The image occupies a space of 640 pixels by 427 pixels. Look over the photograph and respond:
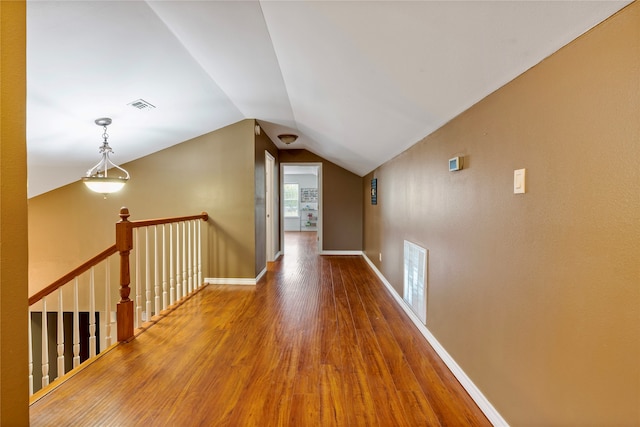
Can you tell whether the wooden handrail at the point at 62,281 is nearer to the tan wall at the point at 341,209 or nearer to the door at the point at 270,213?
the door at the point at 270,213

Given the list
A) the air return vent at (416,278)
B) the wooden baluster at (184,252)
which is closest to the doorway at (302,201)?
the wooden baluster at (184,252)

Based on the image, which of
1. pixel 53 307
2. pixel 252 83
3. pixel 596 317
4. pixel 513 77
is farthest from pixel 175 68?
pixel 53 307

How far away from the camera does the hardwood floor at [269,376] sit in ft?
5.26

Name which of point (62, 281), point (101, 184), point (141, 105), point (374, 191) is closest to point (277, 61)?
point (141, 105)

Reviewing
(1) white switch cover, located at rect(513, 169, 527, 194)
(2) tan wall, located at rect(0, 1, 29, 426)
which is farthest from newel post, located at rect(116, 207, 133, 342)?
(1) white switch cover, located at rect(513, 169, 527, 194)

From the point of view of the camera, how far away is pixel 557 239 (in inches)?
43.7

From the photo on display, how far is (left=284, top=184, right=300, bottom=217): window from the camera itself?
11.9 metres

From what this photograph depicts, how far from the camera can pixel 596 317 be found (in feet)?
3.14

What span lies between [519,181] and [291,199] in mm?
10758

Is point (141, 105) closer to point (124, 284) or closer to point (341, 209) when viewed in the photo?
point (124, 284)

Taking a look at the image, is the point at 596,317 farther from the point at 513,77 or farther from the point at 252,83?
the point at 252,83

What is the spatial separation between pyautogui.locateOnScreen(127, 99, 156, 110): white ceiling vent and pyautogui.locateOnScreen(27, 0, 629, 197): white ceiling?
6 centimetres

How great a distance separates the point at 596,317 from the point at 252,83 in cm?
297

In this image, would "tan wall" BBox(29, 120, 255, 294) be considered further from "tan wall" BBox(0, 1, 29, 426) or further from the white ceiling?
"tan wall" BBox(0, 1, 29, 426)
